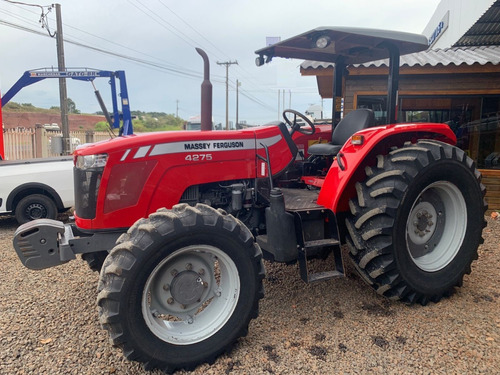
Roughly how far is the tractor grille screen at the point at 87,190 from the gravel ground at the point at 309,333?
87cm

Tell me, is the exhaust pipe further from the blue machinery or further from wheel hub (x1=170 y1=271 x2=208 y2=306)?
the blue machinery

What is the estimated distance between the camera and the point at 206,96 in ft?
9.12

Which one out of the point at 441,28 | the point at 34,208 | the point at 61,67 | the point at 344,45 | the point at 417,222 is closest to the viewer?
the point at 417,222

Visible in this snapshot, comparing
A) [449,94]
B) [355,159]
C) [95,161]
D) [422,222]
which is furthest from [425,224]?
[449,94]

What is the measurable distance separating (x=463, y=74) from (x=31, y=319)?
23.2 feet

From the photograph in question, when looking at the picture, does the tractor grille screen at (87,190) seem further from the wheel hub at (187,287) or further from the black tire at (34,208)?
the black tire at (34,208)

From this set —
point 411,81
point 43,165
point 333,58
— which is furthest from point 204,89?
point 411,81

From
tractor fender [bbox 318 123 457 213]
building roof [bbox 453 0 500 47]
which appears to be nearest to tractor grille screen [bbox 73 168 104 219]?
tractor fender [bbox 318 123 457 213]

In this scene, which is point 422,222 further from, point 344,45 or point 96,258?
point 96,258

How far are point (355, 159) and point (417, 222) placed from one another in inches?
32.2

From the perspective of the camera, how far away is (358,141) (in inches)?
119

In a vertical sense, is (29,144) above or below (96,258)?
above

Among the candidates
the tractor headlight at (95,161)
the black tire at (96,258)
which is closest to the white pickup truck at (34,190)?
the black tire at (96,258)

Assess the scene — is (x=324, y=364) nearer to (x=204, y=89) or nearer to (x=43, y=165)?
(x=204, y=89)
